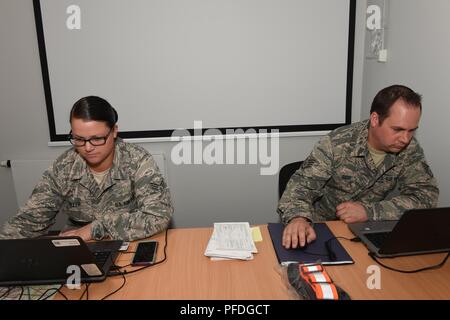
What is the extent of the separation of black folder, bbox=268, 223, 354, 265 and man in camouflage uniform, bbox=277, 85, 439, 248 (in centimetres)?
8

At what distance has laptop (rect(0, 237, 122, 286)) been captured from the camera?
1.05 m

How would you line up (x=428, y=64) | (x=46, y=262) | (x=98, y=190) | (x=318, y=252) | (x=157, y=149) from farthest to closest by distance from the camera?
(x=157, y=149) < (x=428, y=64) < (x=98, y=190) < (x=318, y=252) < (x=46, y=262)

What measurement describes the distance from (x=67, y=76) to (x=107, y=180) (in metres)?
1.08

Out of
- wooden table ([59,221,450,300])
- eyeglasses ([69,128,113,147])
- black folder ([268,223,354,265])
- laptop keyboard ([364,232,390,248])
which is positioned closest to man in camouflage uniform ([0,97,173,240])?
eyeglasses ([69,128,113,147])

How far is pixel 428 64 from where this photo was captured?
180cm

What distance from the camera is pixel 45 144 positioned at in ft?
8.33

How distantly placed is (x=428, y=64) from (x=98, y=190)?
5.52ft

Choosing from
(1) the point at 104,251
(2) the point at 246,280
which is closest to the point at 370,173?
(2) the point at 246,280

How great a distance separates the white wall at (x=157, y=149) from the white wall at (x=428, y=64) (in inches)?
18.1

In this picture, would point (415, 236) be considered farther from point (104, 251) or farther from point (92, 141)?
point (92, 141)

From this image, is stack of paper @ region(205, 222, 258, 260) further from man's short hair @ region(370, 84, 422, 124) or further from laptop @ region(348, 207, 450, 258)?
man's short hair @ region(370, 84, 422, 124)

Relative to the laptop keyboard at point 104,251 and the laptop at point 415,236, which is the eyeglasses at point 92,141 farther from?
the laptop at point 415,236

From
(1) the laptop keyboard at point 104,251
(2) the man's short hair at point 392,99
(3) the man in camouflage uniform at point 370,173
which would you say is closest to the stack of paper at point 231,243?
(3) the man in camouflage uniform at point 370,173
